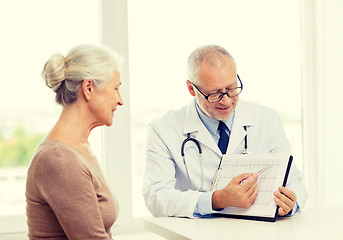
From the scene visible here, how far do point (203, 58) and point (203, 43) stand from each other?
759mm

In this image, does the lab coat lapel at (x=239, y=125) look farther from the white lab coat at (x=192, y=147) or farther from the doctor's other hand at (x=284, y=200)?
the doctor's other hand at (x=284, y=200)

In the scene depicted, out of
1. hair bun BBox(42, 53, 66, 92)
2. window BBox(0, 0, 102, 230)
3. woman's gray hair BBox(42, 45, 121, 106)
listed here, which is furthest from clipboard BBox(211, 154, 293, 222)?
window BBox(0, 0, 102, 230)

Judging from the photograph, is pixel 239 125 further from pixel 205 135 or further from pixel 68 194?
pixel 68 194

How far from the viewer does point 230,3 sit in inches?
119

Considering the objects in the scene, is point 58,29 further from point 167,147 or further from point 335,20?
point 335,20

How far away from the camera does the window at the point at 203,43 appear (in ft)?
9.41

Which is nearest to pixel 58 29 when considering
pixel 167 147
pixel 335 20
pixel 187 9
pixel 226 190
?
pixel 187 9

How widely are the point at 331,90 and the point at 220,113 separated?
1122 millimetres

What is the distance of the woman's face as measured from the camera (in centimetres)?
171

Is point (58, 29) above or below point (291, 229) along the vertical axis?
above

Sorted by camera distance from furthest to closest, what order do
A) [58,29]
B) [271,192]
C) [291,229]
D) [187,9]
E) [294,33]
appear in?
[294,33]
[187,9]
[58,29]
[271,192]
[291,229]

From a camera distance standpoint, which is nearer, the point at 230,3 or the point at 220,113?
the point at 220,113

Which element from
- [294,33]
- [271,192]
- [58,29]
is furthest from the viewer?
[294,33]

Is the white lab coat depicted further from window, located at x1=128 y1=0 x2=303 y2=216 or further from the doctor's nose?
window, located at x1=128 y1=0 x2=303 y2=216
